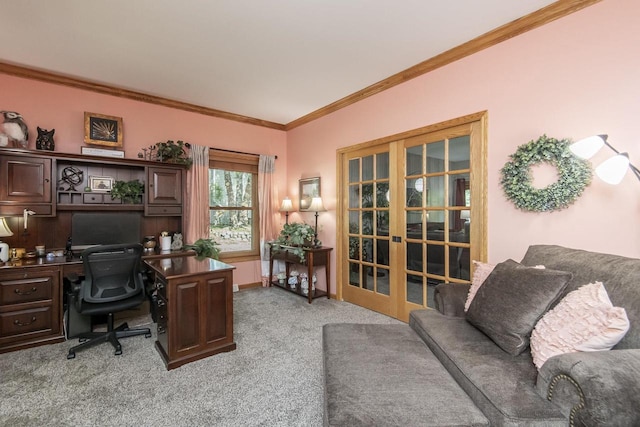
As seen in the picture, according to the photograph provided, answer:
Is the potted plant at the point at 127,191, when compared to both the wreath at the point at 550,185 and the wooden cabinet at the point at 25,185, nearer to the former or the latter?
the wooden cabinet at the point at 25,185

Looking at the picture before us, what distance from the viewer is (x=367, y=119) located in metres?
3.67

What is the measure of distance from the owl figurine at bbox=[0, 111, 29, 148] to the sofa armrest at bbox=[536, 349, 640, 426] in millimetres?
4676

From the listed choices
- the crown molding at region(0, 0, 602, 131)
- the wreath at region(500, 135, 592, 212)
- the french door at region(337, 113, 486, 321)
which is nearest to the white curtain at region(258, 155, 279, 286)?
the crown molding at region(0, 0, 602, 131)

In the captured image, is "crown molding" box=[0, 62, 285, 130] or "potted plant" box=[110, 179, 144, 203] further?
"potted plant" box=[110, 179, 144, 203]

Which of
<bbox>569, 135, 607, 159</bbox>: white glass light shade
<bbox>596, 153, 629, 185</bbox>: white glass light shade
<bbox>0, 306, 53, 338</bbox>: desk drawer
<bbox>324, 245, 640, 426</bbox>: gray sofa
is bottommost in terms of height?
<bbox>0, 306, 53, 338</bbox>: desk drawer

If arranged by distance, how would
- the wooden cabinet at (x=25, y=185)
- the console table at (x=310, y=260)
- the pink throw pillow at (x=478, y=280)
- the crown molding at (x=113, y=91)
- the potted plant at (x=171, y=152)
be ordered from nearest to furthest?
the pink throw pillow at (x=478, y=280) < the wooden cabinet at (x=25, y=185) < the crown molding at (x=113, y=91) < the potted plant at (x=171, y=152) < the console table at (x=310, y=260)

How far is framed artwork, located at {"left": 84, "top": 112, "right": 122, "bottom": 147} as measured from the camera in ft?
11.0

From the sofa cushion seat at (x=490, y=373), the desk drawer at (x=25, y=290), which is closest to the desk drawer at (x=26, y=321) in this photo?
the desk drawer at (x=25, y=290)

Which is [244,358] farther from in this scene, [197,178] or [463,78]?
[463,78]

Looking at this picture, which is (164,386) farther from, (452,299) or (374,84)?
(374,84)

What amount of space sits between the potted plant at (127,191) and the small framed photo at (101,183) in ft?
0.18

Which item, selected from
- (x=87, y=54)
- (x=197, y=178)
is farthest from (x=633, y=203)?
(x=87, y=54)

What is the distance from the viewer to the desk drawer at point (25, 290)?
255 cm

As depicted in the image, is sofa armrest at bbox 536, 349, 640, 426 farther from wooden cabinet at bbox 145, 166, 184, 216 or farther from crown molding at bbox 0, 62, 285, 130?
crown molding at bbox 0, 62, 285, 130
